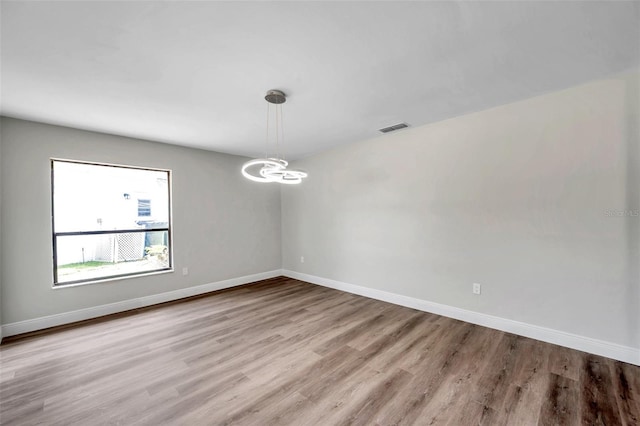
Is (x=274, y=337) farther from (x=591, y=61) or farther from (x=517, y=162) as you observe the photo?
(x=591, y=61)

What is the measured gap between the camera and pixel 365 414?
174cm

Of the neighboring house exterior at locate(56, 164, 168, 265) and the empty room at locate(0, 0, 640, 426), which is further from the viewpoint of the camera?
the neighboring house exterior at locate(56, 164, 168, 265)

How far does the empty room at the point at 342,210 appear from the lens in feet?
5.56

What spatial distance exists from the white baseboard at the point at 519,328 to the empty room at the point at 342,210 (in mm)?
19

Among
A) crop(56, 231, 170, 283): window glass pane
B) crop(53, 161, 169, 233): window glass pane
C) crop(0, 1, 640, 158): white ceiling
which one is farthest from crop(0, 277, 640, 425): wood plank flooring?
crop(0, 1, 640, 158): white ceiling

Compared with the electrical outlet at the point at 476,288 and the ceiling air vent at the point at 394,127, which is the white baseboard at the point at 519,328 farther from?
Answer: the ceiling air vent at the point at 394,127

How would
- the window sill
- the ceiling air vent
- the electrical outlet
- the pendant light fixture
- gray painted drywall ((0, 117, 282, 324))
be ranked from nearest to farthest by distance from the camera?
the pendant light fixture → gray painted drywall ((0, 117, 282, 324)) → the electrical outlet → the window sill → the ceiling air vent

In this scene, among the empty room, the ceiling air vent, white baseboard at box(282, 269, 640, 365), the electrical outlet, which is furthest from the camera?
the ceiling air vent

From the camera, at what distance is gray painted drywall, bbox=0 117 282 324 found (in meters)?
2.96

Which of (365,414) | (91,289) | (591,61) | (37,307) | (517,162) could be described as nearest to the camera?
(365,414)

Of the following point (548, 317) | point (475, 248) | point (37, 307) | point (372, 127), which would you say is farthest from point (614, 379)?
point (37, 307)

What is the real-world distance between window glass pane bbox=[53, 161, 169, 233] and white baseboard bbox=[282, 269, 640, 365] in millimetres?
3541

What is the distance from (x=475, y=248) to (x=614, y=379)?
1.47 m

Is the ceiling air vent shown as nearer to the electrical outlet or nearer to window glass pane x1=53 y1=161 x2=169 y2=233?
the electrical outlet
